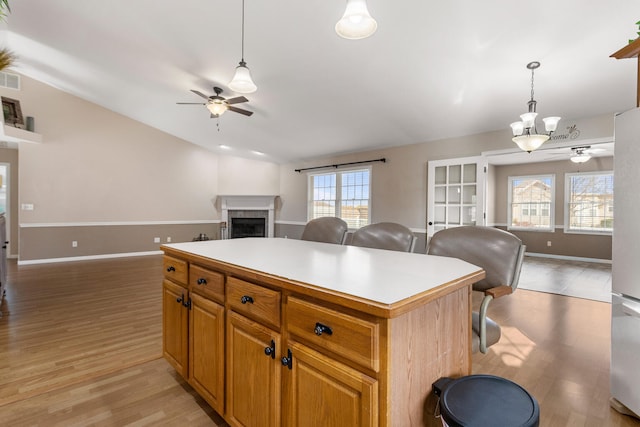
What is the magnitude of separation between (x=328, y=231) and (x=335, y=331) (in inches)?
68.4

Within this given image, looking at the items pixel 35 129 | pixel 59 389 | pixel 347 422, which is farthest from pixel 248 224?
pixel 347 422

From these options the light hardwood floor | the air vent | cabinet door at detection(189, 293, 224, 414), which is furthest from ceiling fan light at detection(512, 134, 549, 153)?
the air vent

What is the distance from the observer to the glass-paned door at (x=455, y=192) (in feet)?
15.5

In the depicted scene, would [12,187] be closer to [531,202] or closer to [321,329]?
[321,329]

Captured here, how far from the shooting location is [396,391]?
0.86 m

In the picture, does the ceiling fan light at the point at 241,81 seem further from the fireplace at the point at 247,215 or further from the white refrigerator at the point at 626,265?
the fireplace at the point at 247,215

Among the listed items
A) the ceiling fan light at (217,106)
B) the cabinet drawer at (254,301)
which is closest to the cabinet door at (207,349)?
the cabinet drawer at (254,301)

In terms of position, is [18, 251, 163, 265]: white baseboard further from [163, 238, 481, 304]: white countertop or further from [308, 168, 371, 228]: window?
[163, 238, 481, 304]: white countertop

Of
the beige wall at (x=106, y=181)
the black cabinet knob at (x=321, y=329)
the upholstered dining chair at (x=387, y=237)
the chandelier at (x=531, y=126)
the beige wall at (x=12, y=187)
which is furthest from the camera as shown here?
the beige wall at (x=12, y=187)

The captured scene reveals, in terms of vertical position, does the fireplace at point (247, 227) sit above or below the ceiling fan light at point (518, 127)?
below

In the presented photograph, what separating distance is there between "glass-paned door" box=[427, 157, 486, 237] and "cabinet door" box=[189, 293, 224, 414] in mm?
4391

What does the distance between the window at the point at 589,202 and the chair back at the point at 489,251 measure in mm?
7374

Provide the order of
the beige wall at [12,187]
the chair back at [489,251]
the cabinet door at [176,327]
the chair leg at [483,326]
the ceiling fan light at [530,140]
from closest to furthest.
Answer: the chair leg at [483,326] → the chair back at [489,251] → the cabinet door at [176,327] → the ceiling fan light at [530,140] → the beige wall at [12,187]

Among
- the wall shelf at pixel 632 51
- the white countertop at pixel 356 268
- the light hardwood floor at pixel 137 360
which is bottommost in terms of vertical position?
the light hardwood floor at pixel 137 360
